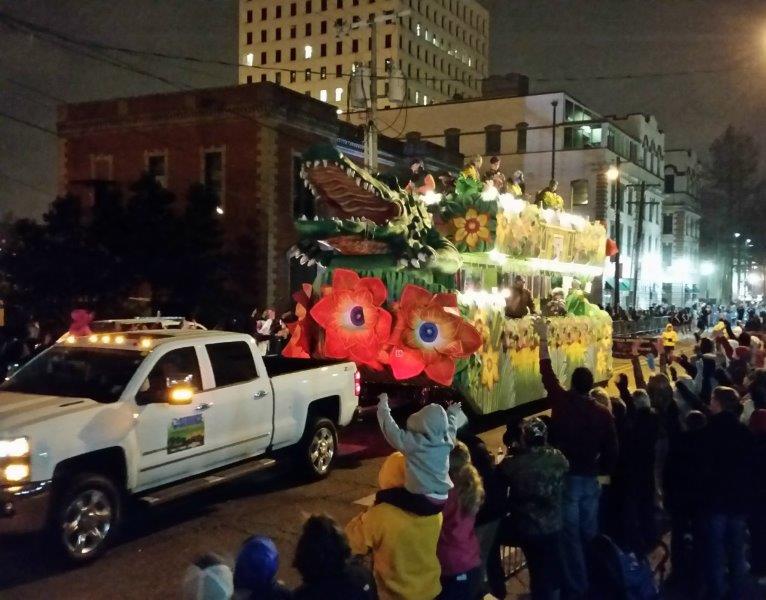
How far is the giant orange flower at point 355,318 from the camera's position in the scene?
11859 mm

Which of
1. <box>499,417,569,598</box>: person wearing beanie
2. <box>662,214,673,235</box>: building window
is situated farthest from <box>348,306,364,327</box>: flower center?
<box>662,214,673,235</box>: building window

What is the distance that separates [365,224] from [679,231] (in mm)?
61973

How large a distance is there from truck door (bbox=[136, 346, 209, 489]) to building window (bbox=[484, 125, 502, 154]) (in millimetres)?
45608

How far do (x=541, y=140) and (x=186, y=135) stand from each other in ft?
93.2

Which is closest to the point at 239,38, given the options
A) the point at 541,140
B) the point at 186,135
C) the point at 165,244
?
the point at 541,140

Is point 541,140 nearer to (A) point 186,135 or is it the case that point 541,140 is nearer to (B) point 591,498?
(A) point 186,135

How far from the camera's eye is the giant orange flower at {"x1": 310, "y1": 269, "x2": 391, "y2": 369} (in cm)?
1186

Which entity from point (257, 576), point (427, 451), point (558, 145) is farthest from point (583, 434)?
point (558, 145)

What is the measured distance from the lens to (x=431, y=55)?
10012 centimetres

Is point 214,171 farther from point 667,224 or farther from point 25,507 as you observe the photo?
point 667,224

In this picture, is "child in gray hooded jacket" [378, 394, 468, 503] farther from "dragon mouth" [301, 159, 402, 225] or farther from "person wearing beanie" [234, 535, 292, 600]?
"dragon mouth" [301, 159, 402, 225]

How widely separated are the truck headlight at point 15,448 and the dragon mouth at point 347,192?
6271mm

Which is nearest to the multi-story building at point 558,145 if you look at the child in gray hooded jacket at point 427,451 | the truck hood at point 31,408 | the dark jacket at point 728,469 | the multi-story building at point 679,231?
the multi-story building at point 679,231

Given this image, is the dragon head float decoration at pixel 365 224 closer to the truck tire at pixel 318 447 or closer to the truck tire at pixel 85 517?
the truck tire at pixel 318 447
